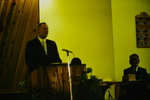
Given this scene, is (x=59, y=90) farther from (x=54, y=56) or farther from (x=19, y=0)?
(x=19, y=0)

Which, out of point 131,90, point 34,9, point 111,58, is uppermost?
point 34,9

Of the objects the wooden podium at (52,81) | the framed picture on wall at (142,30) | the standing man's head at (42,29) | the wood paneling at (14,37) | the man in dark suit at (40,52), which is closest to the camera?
the wooden podium at (52,81)

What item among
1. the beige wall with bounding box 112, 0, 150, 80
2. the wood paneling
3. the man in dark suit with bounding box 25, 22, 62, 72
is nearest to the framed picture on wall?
the beige wall with bounding box 112, 0, 150, 80

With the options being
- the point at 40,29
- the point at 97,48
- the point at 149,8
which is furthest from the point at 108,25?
the point at 40,29

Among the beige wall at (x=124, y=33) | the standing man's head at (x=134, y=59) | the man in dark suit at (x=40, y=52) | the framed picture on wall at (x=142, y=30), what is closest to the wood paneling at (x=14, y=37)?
the man in dark suit at (x=40, y=52)

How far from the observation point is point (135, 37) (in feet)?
21.9

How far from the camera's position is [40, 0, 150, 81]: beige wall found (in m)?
5.75

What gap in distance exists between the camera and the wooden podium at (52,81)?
3.33m

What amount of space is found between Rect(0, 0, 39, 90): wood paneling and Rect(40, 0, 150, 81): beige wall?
0.40m

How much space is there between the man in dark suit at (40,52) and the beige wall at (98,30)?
165 centimetres

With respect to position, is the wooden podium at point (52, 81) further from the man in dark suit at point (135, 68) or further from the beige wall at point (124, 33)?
the beige wall at point (124, 33)

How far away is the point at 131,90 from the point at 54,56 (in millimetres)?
1672

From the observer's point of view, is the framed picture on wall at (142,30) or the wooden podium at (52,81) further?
the framed picture on wall at (142,30)

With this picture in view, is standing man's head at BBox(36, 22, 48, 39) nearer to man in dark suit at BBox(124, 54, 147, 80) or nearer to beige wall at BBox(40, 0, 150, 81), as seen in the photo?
beige wall at BBox(40, 0, 150, 81)
